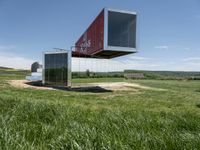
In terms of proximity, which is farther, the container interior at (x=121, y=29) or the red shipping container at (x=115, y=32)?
the container interior at (x=121, y=29)

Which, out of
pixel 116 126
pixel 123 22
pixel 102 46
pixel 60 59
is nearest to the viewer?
pixel 116 126

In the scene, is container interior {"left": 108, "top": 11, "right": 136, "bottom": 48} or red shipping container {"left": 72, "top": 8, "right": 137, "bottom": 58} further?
container interior {"left": 108, "top": 11, "right": 136, "bottom": 48}

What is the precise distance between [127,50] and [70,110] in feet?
44.9

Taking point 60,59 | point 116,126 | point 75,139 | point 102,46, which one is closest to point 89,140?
point 75,139

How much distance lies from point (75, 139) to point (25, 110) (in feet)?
9.48

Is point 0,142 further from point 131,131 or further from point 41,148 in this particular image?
point 131,131

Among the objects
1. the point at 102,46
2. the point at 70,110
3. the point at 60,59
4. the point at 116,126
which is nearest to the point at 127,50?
the point at 102,46

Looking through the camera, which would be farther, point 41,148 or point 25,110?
point 25,110

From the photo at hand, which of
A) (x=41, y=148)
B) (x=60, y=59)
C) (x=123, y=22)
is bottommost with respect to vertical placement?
(x=41, y=148)

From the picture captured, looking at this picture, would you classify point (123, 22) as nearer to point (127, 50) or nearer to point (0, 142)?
point (127, 50)

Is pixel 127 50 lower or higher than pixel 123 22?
lower

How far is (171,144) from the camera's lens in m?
3.64

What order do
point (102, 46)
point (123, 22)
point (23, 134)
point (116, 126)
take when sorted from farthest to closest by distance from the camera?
point (123, 22)
point (102, 46)
point (116, 126)
point (23, 134)

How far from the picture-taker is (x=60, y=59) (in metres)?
23.1
